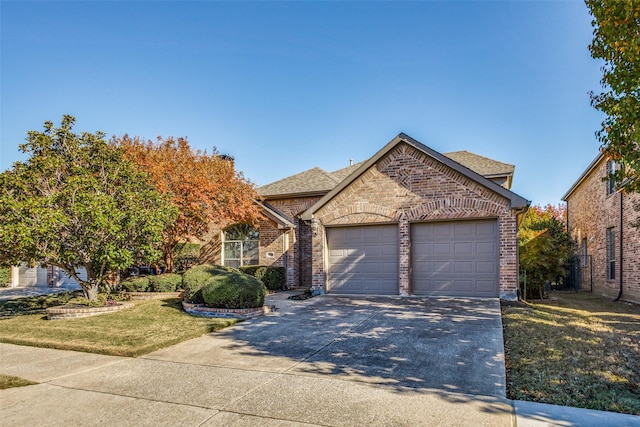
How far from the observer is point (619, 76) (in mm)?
5980

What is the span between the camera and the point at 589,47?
21.5 ft

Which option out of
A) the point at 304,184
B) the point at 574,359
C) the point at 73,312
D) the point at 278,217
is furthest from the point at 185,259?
the point at 574,359

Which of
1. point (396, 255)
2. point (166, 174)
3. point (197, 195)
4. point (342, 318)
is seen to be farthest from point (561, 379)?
point (166, 174)

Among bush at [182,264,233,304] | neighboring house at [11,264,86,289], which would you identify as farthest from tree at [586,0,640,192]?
neighboring house at [11,264,86,289]

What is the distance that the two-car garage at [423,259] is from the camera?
40.1 feet

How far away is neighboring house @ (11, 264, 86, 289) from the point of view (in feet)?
67.9

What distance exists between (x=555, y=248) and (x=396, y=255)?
5.80 metres

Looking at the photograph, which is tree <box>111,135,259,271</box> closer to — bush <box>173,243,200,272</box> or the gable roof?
bush <box>173,243,200,272</box>

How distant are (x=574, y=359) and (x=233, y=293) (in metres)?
7.48

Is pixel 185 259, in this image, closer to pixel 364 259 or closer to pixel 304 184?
pixel 304 184

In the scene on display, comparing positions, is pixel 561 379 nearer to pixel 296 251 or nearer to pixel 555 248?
pixel 555 248

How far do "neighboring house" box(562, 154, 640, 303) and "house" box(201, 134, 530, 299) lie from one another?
11.7 feet

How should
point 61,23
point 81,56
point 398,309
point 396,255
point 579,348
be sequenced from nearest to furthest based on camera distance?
point 579,348 → point 398,309 → point 61,23 → point 81,56 → point 396,255

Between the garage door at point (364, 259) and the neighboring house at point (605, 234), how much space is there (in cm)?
694
